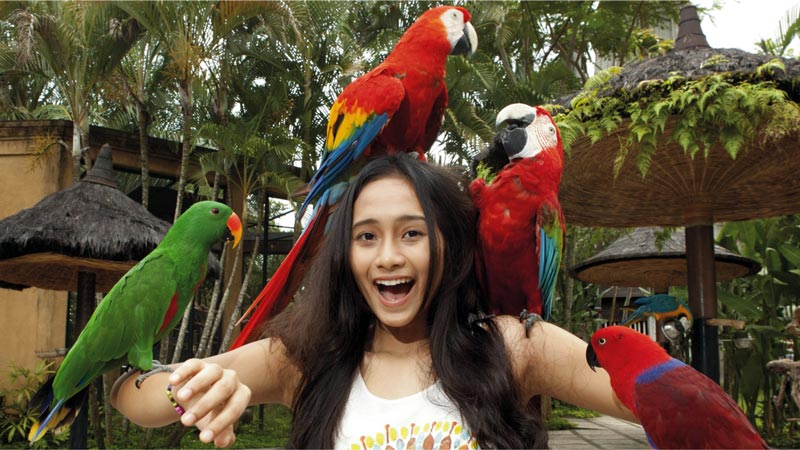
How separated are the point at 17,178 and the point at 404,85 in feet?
20.3

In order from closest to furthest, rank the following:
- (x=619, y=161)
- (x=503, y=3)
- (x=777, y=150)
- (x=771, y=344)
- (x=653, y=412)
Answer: (x=653, y=412) < (x=619, y=161) < (x=777, y=150) < (x=771, y=344) < (x=503, y=3)

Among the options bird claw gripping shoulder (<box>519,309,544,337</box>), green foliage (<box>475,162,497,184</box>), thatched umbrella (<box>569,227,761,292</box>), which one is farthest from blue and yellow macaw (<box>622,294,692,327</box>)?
bird claw gripping shoulder (<box>519,309,544,337</box>)

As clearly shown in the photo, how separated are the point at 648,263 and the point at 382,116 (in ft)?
14.6

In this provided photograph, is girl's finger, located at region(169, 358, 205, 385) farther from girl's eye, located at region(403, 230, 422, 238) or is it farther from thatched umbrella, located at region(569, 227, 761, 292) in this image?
thatched umbrella, located at region(569, 227, 761, 292)

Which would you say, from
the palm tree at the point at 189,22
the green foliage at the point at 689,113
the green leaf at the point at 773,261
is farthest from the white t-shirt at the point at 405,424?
the green leaf at the point at 773,261

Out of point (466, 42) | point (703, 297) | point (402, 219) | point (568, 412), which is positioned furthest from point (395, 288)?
point (568, 412)

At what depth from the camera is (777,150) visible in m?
2.54

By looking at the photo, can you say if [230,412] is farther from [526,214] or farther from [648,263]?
[648,263]

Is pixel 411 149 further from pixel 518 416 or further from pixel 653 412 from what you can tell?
pixel 653 412

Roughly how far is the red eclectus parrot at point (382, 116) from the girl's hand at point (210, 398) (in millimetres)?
372

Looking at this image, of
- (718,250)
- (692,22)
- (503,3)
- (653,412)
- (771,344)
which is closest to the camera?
A: (653,412)

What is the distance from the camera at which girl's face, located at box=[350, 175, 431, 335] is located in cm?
118

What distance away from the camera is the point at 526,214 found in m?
1.26

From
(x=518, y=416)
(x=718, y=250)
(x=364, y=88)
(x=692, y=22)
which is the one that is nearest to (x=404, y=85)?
(x=364, y=88)
